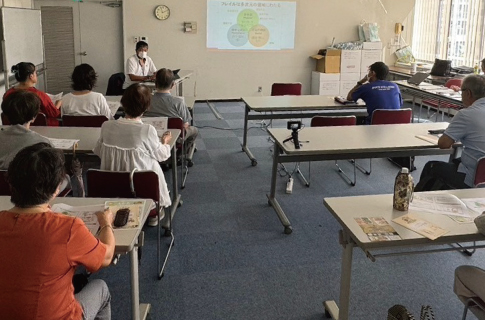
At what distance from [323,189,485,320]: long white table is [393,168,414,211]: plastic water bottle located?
0.04 meters

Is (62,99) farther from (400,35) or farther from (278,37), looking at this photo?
(400,35)

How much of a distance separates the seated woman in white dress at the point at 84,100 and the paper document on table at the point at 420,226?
3.04 m

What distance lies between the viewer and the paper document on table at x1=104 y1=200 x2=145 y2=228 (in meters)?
2.07

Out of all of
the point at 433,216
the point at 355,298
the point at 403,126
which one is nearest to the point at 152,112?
the point at 403,126

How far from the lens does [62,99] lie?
4.33 meters

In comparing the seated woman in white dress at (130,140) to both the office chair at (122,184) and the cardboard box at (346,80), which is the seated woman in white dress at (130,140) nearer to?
the office chair at (122,184)

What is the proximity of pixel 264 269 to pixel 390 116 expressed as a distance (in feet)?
7.93

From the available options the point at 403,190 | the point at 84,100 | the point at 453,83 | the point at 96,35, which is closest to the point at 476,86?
the point at 403,190

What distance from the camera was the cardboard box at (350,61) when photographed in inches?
360

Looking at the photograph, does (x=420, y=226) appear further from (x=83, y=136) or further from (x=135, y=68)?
(x=135, y=68)

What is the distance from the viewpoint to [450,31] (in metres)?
8.51

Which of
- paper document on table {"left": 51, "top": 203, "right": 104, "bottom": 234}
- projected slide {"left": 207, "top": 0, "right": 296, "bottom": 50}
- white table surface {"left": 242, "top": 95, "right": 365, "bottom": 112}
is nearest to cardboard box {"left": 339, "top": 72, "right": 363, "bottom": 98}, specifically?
projected slide {"left": 207, "top": 0, "right": 296, "bottom": 50}

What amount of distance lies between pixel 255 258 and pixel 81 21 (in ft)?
22.1

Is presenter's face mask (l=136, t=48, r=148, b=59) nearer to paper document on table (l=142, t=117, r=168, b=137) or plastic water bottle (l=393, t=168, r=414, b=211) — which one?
paper document on table (l=142, t=117, r=168, b=137)
